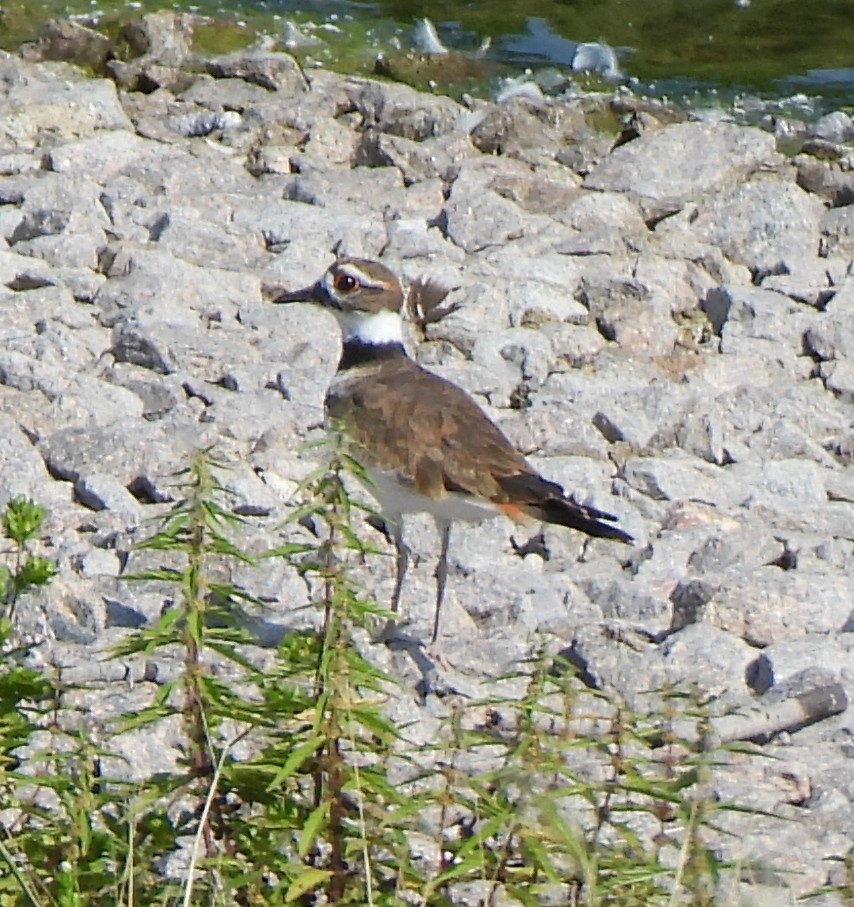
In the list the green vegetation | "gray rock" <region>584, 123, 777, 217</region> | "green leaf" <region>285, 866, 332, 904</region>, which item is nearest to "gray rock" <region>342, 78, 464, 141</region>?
"gray rock" <region>584, 123, 777, 217</region>

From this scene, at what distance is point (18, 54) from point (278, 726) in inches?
373

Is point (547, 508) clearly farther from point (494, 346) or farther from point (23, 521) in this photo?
point (23, 521)

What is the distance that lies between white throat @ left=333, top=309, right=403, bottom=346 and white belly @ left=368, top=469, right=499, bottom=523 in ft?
2.91

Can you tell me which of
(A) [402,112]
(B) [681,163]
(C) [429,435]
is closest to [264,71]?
(A) [402,112]

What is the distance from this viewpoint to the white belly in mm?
6438

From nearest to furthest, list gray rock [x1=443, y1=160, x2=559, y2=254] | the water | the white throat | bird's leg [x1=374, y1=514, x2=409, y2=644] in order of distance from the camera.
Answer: bird's leg [x1=374, y1=514, x2=409, y2=644]
the white throat
gray rock [x1=443, y1=160, x2=559, y2=254]
the water

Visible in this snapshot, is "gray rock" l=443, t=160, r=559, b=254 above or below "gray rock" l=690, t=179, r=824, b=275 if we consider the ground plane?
below

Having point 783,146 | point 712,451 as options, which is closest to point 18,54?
point 783,146

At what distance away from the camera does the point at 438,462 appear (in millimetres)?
6500

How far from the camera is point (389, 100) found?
11180mm

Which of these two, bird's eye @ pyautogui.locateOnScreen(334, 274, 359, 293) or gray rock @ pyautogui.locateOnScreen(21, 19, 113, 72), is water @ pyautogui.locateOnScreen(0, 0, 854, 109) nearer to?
gray rock @ pyautogui.locateOnScreen(21, 19, 113, 72)

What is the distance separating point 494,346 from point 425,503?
1.92 metres

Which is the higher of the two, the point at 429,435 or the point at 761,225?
the point at 429,435

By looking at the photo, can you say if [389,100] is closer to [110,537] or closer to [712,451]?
[712,451]
